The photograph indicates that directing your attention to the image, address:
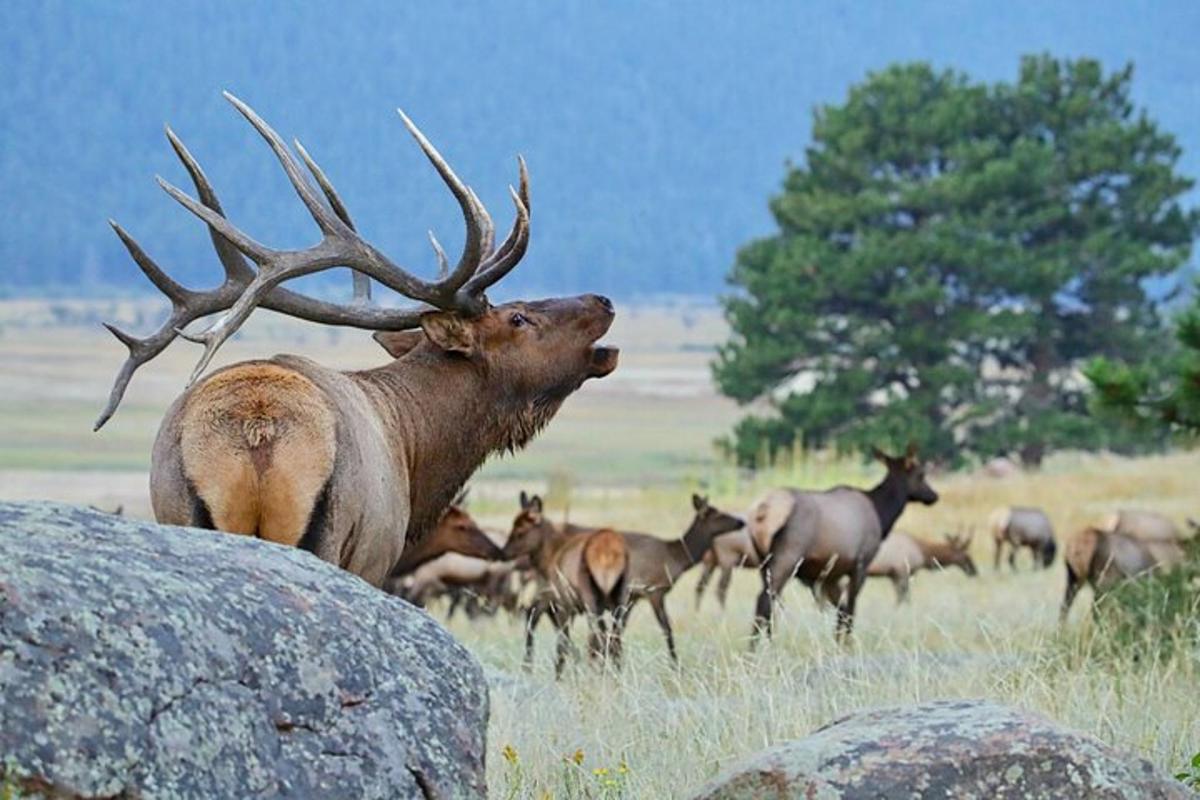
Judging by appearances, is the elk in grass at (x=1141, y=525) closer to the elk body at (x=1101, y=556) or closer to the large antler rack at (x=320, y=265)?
the elk body at (x=1101, y=556)

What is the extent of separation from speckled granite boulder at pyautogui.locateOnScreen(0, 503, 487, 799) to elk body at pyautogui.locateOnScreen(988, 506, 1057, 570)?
57.2 ft

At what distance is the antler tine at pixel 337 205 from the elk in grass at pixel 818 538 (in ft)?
17.6

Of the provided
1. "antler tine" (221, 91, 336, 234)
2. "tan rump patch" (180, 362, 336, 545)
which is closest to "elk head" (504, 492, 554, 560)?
"antler tine" (221, 91, 336, 234)

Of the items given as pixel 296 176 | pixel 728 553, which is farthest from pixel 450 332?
pixel 728 553

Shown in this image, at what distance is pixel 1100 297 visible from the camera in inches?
1693

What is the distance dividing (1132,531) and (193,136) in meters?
129

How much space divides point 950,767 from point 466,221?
316cm

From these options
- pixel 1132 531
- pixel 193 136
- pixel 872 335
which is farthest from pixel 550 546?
pixel 193 136

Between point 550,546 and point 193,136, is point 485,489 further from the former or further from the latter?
→ point 193,136

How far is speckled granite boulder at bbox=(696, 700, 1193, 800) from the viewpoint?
5.07 metres

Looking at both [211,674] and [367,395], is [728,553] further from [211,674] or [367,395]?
[211,674]

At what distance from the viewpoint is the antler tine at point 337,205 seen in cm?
770

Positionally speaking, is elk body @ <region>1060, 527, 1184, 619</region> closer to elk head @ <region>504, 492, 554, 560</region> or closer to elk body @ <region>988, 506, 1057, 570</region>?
elk head @ <region>504, 492, 554, 560</region>

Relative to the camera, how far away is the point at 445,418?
7.75m
